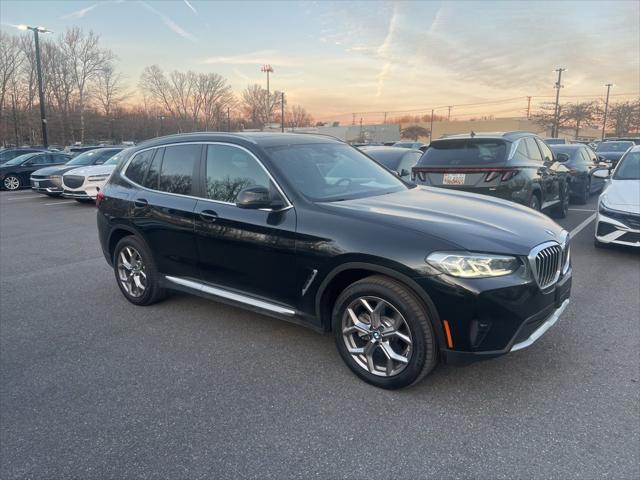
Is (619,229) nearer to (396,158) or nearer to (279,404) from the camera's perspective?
(396,158)

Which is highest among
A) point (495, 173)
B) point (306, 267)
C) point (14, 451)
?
point (495, 173)

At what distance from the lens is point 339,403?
10.5 feet

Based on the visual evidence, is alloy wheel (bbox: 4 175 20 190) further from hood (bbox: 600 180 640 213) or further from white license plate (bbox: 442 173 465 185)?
hood (bbox: 600 180 640 213)

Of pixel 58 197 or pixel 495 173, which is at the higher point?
pixel 495 173

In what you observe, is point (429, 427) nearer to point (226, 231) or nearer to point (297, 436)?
point (297, 436)

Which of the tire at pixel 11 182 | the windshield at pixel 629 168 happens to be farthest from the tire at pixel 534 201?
the tire at pixel 11 182

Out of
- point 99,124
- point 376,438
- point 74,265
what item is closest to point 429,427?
point 376,438

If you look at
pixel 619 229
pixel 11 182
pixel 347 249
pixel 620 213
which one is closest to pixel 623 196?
pixel 620 213

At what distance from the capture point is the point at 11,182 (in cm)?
1898

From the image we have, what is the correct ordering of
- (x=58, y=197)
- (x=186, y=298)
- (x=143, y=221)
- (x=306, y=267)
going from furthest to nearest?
(x=58, y=197)
(x=186, y=298)
(x=143, y=221)
(x=306, y=267)

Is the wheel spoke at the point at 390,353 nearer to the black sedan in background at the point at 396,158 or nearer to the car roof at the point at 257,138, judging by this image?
the car roof at the point at 257,138

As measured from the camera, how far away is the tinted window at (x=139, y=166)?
5062mm

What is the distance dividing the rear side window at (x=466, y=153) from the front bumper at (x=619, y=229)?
5.62 feet

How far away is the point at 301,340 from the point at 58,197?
15.5m
